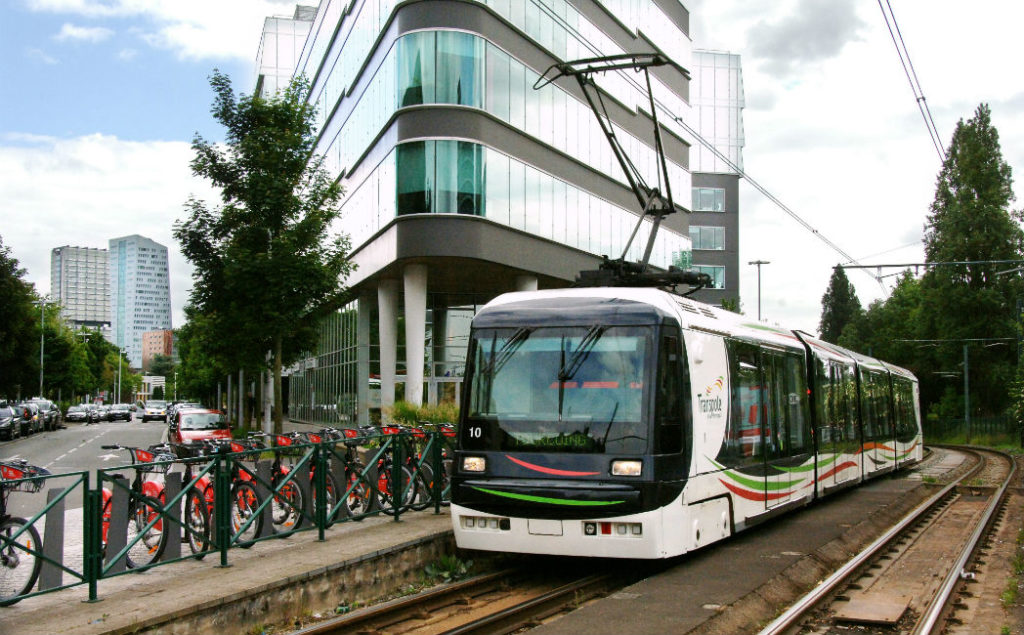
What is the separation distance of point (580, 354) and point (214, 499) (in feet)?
12.6

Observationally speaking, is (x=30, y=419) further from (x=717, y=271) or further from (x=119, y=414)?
(x=717, y=271)

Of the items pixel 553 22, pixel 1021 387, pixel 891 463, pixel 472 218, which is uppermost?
pixel 553 22

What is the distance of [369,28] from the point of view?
3466 cm

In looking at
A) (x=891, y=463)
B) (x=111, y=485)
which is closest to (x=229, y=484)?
(x=111, y=485)

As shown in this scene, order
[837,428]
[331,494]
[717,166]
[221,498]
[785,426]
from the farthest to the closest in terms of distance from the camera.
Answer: [717,166] < [837,428] < [785,426] < [331,494] < [221,498]

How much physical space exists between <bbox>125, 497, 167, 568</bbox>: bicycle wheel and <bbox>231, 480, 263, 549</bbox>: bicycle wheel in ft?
2.90

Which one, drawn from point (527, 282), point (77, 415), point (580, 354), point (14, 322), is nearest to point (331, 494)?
point (580, 354)

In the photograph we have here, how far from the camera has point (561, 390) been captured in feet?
32.6

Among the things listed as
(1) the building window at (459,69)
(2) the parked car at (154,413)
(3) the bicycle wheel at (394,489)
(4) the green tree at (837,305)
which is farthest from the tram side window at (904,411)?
(4) the green tree at (837,305)

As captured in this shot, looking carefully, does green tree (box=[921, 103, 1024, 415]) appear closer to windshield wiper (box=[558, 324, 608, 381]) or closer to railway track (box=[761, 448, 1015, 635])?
railway track (box=[761, 448, 1015, 635])

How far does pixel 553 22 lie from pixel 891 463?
18.1m

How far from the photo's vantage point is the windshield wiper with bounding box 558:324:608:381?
9.98m

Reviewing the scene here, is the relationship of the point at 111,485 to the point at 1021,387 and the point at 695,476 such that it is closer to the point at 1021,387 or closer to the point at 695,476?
the point at 695,476

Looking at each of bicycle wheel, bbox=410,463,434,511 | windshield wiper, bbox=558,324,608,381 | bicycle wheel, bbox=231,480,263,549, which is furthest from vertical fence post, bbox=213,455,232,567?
bicycle wheel, bbox=410,463,434,511
